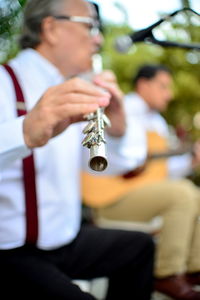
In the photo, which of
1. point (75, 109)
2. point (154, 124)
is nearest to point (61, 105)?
point (75, 109)

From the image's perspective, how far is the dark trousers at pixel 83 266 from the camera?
1.26 metres

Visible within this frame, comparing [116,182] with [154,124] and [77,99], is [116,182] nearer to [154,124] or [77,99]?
[154,124]

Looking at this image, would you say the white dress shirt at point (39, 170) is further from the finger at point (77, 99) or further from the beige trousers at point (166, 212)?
the beige trousers at point (166, 212)

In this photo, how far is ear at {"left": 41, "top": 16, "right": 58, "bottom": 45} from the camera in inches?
61.6

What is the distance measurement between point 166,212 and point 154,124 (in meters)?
1.24

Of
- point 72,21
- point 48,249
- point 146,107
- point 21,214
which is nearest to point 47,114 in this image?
point 21,214

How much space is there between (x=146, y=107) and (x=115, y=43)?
2.36 m

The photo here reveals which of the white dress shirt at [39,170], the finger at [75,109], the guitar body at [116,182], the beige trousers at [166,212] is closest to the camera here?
the finger at [75,109]

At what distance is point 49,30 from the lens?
1.58 m

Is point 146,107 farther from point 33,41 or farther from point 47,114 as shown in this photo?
point 47,114

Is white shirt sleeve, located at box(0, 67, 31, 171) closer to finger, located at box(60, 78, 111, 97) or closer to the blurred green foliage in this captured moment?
finger, located at box(60, 78, 111, 97)

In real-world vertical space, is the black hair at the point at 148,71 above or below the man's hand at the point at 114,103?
below

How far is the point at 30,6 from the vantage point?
1.55 meters

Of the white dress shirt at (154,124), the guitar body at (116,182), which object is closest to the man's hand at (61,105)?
the guitar body at (116,182)
